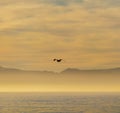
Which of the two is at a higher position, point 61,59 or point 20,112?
point 20,112

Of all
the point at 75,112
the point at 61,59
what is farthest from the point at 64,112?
the point at 61,59

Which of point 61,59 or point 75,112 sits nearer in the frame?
point 61,59

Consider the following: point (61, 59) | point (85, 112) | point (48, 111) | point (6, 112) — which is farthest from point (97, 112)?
point (61, 59)

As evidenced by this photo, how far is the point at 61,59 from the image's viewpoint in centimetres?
9931

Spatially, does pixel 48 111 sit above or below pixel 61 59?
above

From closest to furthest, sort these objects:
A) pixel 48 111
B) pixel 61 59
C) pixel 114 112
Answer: pixel 61 59, pixel 114 112, pixel 48 111

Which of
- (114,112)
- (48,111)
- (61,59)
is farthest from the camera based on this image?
(48,111)

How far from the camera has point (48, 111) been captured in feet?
634

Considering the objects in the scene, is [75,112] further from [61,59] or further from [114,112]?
[61,59]

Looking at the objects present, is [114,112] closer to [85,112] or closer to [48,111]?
[85,112]

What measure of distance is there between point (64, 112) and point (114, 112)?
19588 mm

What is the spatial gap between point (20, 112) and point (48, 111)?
482 inches

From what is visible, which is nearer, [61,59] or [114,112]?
[61,59]

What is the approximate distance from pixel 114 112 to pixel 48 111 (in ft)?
92.0
